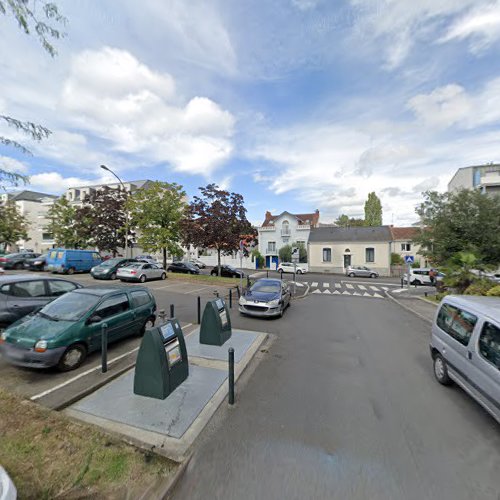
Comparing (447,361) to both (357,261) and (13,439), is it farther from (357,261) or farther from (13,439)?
(357,261)

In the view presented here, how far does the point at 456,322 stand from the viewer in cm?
442

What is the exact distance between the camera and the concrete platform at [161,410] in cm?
316

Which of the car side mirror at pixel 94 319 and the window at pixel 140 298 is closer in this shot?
the car side mirror at pixel 94 319

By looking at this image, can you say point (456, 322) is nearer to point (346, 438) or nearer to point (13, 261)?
point (346, 438)

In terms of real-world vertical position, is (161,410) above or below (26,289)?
below

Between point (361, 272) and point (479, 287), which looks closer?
point (479, 287)

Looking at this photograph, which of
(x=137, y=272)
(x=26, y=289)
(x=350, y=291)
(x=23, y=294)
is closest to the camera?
(x=23, y=294)

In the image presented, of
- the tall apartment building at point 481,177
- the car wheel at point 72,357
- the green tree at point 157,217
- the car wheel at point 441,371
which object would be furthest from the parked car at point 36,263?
the tall apartment building at point 481,177

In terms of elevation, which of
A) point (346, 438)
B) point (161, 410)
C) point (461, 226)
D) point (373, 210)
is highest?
point (373, 210)

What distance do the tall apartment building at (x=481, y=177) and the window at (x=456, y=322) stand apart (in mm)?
38821

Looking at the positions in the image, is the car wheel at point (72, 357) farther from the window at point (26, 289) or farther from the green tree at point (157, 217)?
the green tree at point (157, 217)

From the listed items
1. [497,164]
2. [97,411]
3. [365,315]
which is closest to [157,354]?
[97,411]

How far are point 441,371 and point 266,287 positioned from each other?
6.65 m

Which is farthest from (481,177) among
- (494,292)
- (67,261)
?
(67,261)
